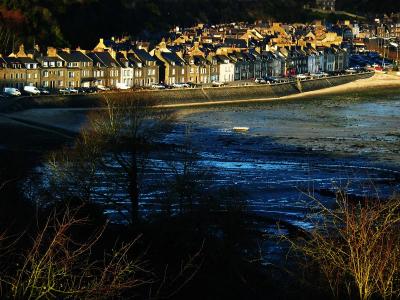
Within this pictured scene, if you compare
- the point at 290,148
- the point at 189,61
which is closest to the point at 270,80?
the point at 189,61

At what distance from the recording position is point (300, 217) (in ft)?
42.7

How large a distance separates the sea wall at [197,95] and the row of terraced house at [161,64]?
2.39 m

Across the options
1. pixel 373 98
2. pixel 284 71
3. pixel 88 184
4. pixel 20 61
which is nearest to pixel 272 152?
pixel 88 184

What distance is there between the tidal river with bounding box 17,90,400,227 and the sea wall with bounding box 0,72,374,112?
1141 mm

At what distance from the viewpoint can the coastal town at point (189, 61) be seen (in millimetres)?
32094

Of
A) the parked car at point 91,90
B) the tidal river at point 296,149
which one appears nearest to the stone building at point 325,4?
the tidal river at point 296,149

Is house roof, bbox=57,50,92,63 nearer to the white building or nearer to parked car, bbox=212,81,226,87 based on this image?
parked car, bbox=212,81,226,87

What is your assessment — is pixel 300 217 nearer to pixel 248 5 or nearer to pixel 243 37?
pixel 243 37

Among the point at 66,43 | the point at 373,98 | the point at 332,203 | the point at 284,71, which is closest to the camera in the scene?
the point at 332,203

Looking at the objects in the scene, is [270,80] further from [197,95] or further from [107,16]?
[107,16]

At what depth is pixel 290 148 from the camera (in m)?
21.0

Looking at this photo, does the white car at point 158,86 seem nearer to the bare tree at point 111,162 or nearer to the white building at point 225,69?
the white building at point 225,69

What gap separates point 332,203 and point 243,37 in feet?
124

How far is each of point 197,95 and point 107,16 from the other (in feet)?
63.2
